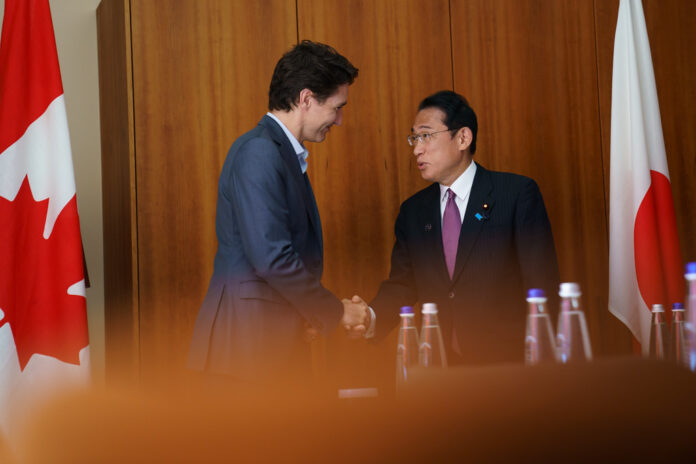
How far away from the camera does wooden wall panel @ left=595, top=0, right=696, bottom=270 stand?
161 inches

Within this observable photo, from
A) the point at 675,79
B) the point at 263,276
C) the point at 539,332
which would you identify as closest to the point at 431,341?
the point at 539,332

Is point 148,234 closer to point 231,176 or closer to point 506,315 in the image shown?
point 231,176

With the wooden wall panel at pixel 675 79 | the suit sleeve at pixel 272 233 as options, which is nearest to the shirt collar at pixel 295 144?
the suit sleeve at pixel 272 233

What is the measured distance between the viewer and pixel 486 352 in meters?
2.62

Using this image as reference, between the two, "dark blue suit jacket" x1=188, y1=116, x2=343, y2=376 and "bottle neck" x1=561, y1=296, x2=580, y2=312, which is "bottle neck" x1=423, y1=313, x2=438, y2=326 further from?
"dark blue suit jacket" x1=188, y1=116, x2=343, y2=376

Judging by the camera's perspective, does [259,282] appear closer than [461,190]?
Yes

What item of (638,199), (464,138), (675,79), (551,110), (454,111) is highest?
(675,79)

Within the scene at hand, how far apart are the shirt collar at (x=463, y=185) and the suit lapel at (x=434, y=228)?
3 cm

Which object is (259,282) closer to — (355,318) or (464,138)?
(355,318)

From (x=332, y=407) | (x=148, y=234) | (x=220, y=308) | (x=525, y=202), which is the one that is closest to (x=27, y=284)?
(x=148, y=234)

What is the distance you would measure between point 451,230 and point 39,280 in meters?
1.70

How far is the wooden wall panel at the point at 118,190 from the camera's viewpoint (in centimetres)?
350

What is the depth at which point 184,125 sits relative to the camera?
3602mm

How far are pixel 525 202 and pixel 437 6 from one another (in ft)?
5.29
